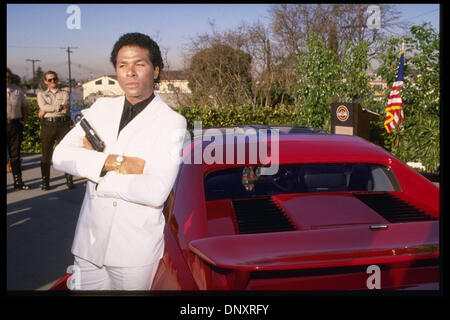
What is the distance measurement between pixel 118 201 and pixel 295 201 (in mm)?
727

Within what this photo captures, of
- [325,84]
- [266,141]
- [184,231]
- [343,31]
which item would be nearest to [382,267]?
[184,231]

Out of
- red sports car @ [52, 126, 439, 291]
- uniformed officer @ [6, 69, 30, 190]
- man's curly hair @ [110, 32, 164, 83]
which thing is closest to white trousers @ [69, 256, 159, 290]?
red sports car @ [52, 126, 439, 291]

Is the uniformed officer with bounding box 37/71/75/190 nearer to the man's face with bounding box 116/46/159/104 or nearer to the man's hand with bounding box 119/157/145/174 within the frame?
the man's face with bounding box 116/46/159/104

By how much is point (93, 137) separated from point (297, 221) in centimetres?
89

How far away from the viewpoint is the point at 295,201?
1782 mm

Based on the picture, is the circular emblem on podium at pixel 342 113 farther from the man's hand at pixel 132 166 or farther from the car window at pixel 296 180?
the man's hand at pixel 132 166

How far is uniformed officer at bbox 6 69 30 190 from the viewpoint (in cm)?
383

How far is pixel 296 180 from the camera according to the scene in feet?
8.05

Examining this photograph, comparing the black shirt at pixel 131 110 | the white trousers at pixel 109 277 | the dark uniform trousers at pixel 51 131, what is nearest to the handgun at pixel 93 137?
the black shirt at pixel 131 110

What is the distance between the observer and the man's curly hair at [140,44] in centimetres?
→ 177

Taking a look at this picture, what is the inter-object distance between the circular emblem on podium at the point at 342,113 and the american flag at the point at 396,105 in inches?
21.6

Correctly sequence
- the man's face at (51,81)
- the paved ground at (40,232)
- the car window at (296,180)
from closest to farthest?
the car window at (296,180) < the paved ground at (40,232) < the man's face at (51,81)

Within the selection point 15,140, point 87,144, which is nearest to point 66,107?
point 15,140
